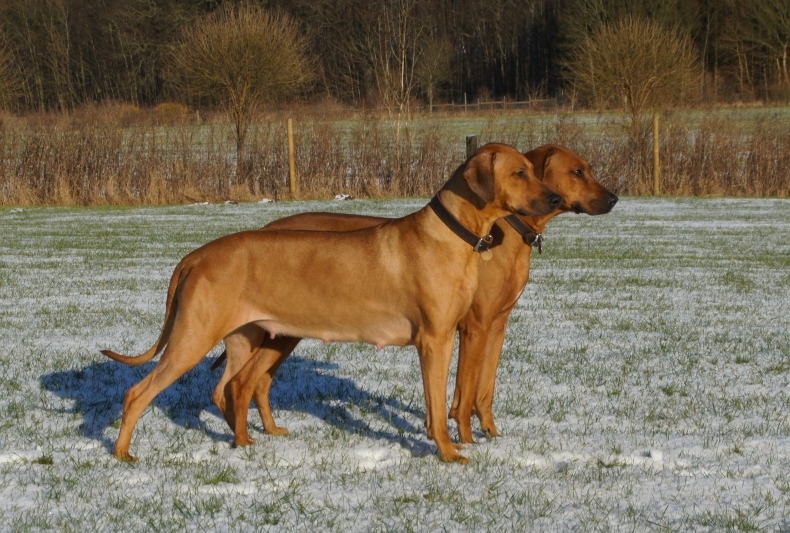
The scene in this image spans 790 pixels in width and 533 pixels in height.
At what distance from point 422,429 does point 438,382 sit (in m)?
1.03

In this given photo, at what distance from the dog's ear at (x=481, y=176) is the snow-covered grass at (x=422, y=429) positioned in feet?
4.65

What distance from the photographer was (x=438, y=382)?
4.90m

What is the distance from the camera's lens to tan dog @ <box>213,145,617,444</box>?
543 centimetres

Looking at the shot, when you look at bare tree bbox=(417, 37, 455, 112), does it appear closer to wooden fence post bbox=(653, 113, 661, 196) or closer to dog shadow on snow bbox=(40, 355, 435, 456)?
wooden fence post bbox=(653, 113, 661, 196)

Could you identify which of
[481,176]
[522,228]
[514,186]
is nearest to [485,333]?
[522,228]

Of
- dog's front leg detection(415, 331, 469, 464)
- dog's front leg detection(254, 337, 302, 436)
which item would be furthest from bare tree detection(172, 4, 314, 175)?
dog's front leg detection(415, 331, 469, 464)

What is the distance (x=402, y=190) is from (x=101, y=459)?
2275 cm

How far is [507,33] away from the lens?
244 ft

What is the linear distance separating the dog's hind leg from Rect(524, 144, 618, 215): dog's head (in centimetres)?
228

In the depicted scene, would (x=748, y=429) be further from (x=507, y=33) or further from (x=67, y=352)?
(x=507, y=33)

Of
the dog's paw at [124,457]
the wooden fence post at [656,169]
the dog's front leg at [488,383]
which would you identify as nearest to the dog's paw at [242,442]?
the dog's paw at [124,457]

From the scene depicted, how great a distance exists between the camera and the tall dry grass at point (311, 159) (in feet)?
85.5

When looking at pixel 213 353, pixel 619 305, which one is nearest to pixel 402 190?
pixel 619 305

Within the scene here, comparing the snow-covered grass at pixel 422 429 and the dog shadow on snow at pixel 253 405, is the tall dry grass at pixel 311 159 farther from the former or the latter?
the dog shadow on snow at pixel 253 405
